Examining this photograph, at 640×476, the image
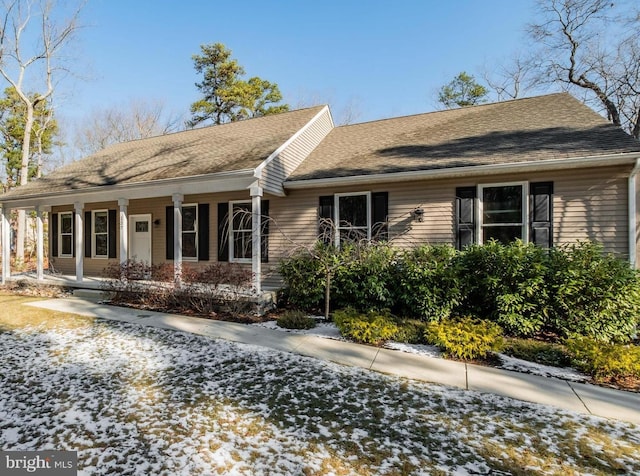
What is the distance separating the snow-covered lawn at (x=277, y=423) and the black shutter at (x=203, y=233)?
568cm

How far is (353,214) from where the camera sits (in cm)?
865

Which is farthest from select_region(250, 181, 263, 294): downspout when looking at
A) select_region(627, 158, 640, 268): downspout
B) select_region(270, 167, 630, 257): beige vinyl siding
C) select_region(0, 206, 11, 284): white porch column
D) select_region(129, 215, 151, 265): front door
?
select_region(0, 206, 11, 284): white porch column

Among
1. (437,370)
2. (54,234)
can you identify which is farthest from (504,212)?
(54,234)

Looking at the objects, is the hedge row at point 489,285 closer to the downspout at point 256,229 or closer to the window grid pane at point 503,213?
the downspout at point 256,229

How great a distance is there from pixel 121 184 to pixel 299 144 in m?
5.02

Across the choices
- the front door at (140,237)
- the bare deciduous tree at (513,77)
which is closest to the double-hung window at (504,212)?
the front door at (140,237)

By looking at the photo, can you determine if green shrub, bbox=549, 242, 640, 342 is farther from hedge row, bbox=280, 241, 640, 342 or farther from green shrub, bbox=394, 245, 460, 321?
green shrub, bbox=394, 245, 460, 321

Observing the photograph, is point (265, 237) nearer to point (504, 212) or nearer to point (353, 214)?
point (353, 214)

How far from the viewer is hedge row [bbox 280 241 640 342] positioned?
216 inches

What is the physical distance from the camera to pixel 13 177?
24344mm

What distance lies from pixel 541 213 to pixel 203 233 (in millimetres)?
8683

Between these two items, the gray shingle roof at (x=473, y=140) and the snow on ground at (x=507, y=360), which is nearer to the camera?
the snow on ground at (x=507, y=360)

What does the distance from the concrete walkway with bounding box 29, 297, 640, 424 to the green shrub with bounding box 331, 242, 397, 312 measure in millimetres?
Answer: 1631

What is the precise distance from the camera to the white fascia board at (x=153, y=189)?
8.05m
